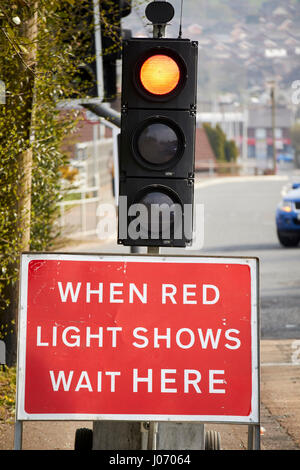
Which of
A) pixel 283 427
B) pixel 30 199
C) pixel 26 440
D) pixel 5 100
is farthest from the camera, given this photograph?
pixel 30 199

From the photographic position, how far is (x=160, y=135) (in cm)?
535

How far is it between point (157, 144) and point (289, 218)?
16962 mm

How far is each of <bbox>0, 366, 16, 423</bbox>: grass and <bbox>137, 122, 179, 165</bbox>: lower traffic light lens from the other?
118 inches

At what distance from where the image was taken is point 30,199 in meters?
8.68

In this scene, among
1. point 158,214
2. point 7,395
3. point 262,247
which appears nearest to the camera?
point 158,214

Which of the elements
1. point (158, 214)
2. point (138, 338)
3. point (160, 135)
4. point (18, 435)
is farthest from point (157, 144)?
point (18, 435)

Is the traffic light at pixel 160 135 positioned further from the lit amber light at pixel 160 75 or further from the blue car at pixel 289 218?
the blue car at pixel 289 218

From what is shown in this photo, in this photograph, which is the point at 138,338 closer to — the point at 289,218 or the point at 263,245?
the point at 289,218

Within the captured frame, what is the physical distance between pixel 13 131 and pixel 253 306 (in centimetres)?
338

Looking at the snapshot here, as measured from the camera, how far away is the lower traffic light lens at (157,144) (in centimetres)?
533

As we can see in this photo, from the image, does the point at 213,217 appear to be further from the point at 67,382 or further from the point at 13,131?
the point at 67,382

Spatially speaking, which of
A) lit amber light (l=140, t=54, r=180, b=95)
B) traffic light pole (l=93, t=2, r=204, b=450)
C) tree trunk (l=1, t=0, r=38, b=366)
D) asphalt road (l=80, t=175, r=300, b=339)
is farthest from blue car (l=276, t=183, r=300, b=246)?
lit amber light (l=140, t=54, r=180, b=95)

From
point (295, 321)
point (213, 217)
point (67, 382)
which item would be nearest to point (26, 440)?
point (67, 382)

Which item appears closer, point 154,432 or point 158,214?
point 154,432
